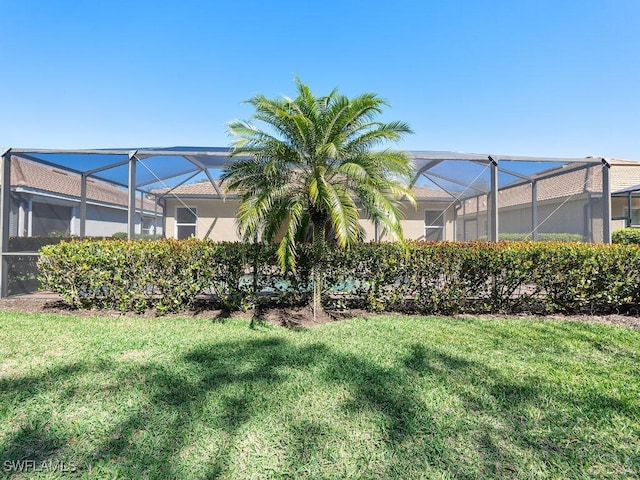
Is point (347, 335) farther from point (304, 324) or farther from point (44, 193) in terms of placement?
point (44, 193)

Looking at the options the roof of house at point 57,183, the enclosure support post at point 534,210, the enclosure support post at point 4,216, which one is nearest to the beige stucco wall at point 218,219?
the roof of house at point 57,183

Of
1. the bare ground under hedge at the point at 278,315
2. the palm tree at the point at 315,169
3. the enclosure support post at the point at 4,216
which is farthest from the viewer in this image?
the enclosure support post at the point at 4,216

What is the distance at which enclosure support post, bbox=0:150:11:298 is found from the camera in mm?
6492

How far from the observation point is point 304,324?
17.4 ft

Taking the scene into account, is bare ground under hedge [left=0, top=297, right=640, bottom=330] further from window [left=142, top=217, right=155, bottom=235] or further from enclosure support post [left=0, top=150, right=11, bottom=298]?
window [left=142, top=217, right=155, bottom=235]

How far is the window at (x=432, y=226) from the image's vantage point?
13852 mm

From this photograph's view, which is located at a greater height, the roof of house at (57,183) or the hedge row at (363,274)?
the roof of house at (57,183)

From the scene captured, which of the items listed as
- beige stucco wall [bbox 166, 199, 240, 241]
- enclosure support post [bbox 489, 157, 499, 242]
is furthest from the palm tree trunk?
beige stucco wall [bbox 166, 199, 240, 241]

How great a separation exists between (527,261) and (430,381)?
3.88 m

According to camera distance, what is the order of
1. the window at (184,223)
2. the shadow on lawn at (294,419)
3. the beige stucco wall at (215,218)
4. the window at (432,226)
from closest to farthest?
the shadow on lawn at (294,419)
the window at (184,223)
the beige stucco wall at (215,218)
the window at (432,226)

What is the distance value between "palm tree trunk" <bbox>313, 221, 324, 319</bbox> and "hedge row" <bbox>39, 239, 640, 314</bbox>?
160mm

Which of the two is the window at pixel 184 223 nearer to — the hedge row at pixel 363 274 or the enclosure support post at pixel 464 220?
the hedge row at pixel 363 274

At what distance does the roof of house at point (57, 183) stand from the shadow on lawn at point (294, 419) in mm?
5803

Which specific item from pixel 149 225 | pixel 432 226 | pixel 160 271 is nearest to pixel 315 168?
pixel 160 271
